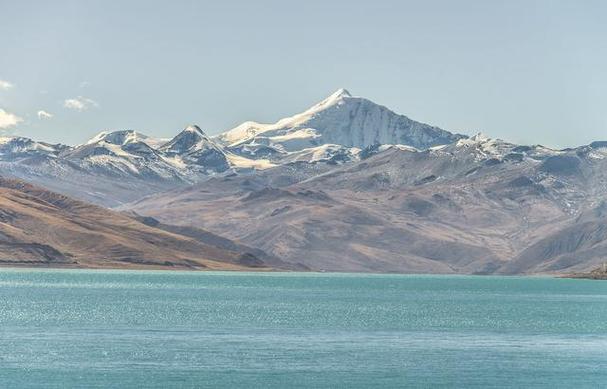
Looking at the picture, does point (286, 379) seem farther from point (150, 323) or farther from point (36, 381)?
point (150, 323)

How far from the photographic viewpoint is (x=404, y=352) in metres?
140

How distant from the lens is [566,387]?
372ft

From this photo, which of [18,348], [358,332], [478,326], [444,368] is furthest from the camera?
[478,326]

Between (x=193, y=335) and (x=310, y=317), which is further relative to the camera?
(x=310, y=317)

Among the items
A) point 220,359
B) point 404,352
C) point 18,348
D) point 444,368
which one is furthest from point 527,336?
point 18,348

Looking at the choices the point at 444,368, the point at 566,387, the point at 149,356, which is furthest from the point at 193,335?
Answer: the point at 566,387

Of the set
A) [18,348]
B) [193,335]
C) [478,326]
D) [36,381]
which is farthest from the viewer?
[478,326]

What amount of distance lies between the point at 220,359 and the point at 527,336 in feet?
195

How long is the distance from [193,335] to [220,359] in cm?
2821

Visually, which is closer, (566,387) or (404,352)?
(566,387)

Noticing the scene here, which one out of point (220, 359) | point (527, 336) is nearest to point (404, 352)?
point (220, 359)

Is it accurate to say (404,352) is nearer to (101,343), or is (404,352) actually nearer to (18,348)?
(101,343)

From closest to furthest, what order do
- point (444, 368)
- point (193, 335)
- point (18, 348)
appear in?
1. point (444, 368)
2. point (18, 348)
3. point (193, 335)

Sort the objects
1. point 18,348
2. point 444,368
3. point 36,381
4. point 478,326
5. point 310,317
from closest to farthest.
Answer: point 36,381, point 444,368, point 18,348, point 478,326, point 310,317
